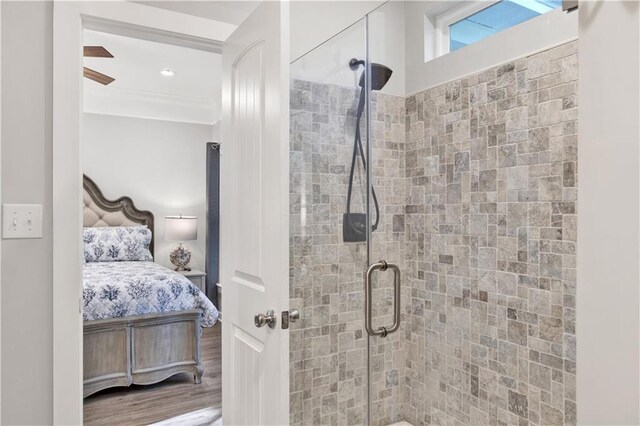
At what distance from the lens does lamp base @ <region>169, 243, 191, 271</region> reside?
5449 millimetres

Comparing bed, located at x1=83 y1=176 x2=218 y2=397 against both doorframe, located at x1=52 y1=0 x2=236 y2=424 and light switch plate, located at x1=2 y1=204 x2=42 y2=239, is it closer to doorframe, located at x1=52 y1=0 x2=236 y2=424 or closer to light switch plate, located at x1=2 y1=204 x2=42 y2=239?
doorframe, located at x1=52 y1=0 x2=236 y2=424

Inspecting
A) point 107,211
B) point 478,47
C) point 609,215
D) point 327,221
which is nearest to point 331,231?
point 327,221

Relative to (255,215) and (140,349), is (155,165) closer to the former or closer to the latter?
(140,349)

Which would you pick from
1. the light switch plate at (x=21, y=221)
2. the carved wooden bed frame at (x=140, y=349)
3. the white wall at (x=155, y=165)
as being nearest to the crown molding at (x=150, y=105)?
the white wall at (x=155, y=165)

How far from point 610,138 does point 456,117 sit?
1.62 metres

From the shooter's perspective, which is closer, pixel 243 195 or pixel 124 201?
pixel 243 195

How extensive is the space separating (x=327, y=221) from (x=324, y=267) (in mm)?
198

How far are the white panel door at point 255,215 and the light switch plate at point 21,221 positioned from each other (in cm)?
73

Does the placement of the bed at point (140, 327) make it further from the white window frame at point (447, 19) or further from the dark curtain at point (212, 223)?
the white window frame at point (447, 19)

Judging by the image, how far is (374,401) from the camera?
237 centimetres

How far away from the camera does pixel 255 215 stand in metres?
1.69

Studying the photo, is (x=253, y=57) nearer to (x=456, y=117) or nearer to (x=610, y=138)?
Answer: (x=456, y=117)

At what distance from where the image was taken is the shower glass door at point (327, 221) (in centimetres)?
183

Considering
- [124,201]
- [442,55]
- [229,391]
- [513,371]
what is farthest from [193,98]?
[513,371]
